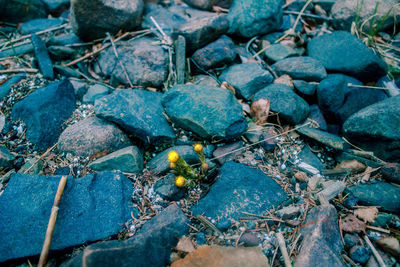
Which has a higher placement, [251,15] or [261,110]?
[251,15]

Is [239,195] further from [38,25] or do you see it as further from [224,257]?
[38,25]

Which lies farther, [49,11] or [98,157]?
[49,11]

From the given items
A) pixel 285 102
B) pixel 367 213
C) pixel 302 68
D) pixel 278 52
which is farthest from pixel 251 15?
pixel 367 213

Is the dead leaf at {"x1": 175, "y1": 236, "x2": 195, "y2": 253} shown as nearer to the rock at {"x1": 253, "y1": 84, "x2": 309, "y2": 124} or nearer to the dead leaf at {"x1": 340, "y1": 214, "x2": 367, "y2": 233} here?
the dead leaf at {"x1": 340, "y1": 214, "x2": 367, "y2": 233}

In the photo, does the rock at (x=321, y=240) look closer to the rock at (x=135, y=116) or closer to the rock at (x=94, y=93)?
the rock at (x=135, y=116)

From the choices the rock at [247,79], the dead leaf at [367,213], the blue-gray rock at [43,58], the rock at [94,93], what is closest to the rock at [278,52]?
the rock at [247,79]

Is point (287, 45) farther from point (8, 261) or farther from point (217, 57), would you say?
point (8, 261)

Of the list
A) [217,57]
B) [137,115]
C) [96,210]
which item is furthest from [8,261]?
[217,57]
